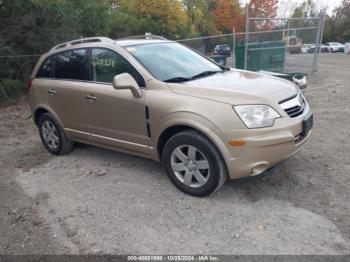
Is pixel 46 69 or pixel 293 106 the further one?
pixel 46 69

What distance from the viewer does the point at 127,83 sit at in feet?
13.2

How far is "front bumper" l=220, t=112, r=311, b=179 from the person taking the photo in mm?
3514

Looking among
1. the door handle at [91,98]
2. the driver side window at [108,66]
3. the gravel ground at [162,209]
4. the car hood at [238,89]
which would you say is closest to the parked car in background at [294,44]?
the gravel ground at [162,209]

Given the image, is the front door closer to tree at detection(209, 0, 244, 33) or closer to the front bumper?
the front bumper

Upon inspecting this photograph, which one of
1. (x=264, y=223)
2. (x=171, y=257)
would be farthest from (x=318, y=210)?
(x=171, y=257)

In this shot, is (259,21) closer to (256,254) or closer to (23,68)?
(23,68)

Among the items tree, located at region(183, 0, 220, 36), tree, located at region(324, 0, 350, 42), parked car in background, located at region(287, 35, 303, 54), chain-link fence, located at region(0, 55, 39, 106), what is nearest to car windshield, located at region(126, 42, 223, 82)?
chain-link fence, located at region(0, 55, 39, 106)

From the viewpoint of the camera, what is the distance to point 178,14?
22.2 m

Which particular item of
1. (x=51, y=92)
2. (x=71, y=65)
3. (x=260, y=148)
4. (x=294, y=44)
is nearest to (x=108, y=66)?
(x=71, y=65)

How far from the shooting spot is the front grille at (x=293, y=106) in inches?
149

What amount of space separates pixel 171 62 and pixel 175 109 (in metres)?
0.90

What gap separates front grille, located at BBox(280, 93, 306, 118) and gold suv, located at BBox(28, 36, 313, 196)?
0.05ft

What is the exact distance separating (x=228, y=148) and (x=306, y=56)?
11.1m

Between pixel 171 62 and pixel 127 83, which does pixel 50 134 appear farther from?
pixel 171 62
